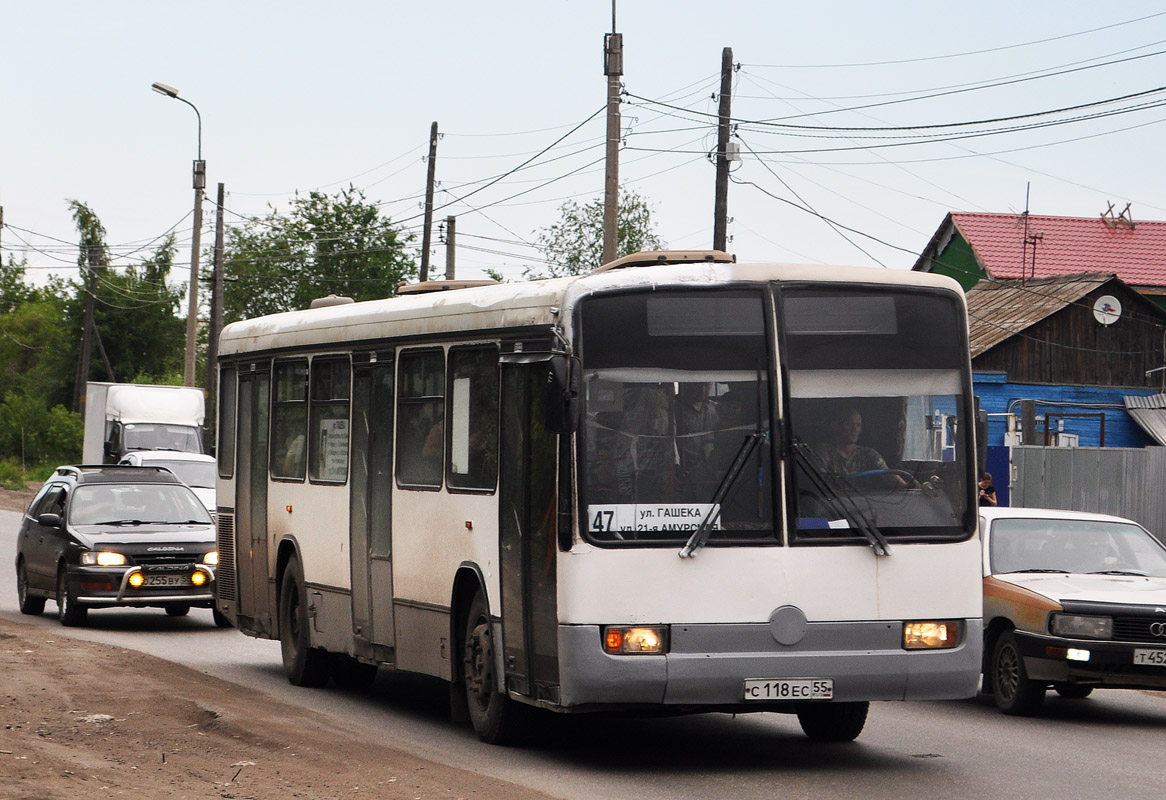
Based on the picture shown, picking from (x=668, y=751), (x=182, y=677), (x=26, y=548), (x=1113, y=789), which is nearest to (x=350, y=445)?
(x=182, y=677)

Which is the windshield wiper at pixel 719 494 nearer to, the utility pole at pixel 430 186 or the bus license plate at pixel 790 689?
the bus license plate at pixel 790 689

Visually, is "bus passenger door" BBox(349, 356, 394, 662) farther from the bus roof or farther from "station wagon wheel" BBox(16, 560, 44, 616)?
"station wagon wheel" BBox(16, 560, 44, 616)

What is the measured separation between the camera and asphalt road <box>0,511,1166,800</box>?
9273mm

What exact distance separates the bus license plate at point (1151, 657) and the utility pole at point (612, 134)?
42.7 ft

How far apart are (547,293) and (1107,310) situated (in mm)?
42219

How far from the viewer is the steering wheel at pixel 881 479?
9617 millimetres

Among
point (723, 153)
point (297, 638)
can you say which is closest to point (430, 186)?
point (723, 153)

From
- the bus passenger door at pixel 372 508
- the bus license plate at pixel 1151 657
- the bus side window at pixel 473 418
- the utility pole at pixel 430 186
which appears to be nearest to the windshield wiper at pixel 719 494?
the bus side window at pixel 473 418

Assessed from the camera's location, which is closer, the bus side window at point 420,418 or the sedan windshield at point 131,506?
the bus side window at point 420,418

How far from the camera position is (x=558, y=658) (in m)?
9.36

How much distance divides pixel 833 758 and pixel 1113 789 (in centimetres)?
163

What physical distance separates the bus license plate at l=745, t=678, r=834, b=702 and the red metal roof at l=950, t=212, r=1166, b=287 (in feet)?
155

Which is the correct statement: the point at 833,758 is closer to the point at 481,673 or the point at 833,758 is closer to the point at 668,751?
the point at 668,751

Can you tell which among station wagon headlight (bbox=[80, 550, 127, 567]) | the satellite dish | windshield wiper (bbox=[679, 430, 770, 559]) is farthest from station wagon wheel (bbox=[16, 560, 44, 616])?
the satellite dish
